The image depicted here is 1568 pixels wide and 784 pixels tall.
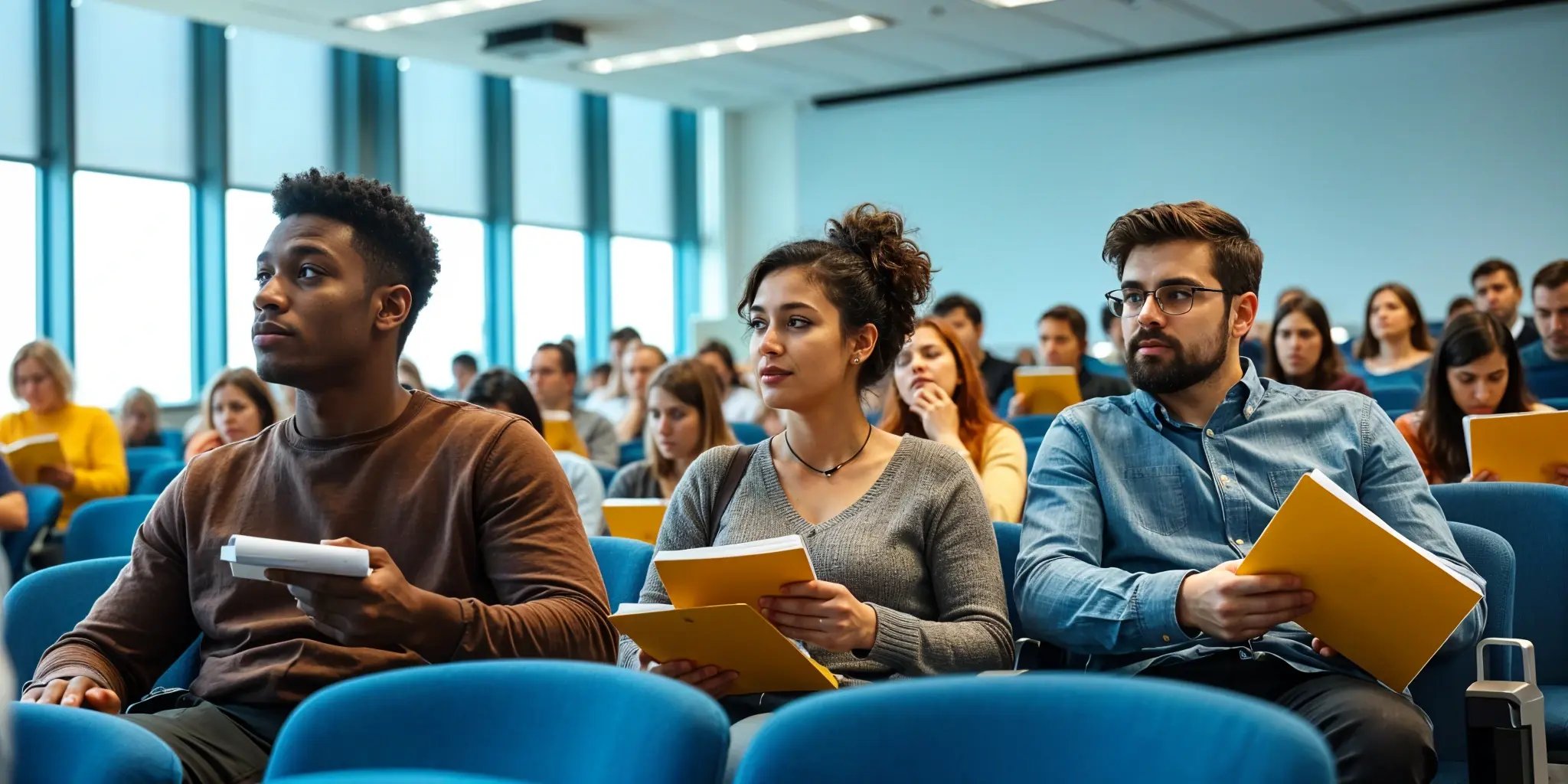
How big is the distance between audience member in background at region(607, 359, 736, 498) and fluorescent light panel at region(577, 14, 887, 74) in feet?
20.0

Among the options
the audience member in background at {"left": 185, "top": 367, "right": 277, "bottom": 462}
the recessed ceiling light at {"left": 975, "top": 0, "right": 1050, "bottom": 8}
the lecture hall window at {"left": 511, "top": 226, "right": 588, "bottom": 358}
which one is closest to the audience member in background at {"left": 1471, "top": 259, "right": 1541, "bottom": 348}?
the recessed ceiling light at {"left": 975, "top": 0, "right": 1050, "bottom": 8}

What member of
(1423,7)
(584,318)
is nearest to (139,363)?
(584,318)

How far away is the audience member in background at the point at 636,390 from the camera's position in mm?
6387

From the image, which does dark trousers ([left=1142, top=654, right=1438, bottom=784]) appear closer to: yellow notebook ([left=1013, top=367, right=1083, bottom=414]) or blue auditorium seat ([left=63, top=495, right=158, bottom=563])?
blue auditorium seat ([left=63, top=495, right=158, bottom=563])

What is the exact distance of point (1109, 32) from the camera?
1040 centimetres

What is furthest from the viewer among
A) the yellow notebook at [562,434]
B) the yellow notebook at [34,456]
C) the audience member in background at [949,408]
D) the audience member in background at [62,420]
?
the audience member in background at [62,420]

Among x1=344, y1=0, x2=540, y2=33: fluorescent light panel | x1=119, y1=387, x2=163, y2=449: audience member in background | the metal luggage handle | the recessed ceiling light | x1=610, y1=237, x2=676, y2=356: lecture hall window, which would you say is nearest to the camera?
the metal luggage handle

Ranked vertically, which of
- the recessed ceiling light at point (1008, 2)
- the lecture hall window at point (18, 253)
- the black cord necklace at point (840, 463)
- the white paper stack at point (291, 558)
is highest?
the recessed ceiling light at point (1008, 2)

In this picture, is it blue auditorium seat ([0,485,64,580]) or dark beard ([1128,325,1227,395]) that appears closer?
dark beard ([1128,325,1227,395])

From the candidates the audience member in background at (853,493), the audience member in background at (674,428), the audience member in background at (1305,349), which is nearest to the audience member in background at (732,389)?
the audience member in background at (1305,349)

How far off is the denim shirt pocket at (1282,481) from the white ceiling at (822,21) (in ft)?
24.0

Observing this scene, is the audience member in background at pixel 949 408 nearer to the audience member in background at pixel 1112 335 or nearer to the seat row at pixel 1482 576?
the seat row at pixel 1482 576

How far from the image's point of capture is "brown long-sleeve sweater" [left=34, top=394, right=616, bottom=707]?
6.31 feet

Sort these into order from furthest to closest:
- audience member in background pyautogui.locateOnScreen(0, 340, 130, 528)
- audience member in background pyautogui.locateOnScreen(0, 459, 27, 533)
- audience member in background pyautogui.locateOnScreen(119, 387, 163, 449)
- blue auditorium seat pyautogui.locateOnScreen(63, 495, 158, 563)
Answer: audience member in background pyautogui.locateOnScreen(119, 387, 163, 449) < audience member in background pyautogui.locateOnScreen(0, 340, 130, 528) < audience member in background pyautogui.locateOnScreen(0, 459, 27, 533) < blue auditorium seat pyautogui.locateOnScreen(63, 495, 158, 563)
